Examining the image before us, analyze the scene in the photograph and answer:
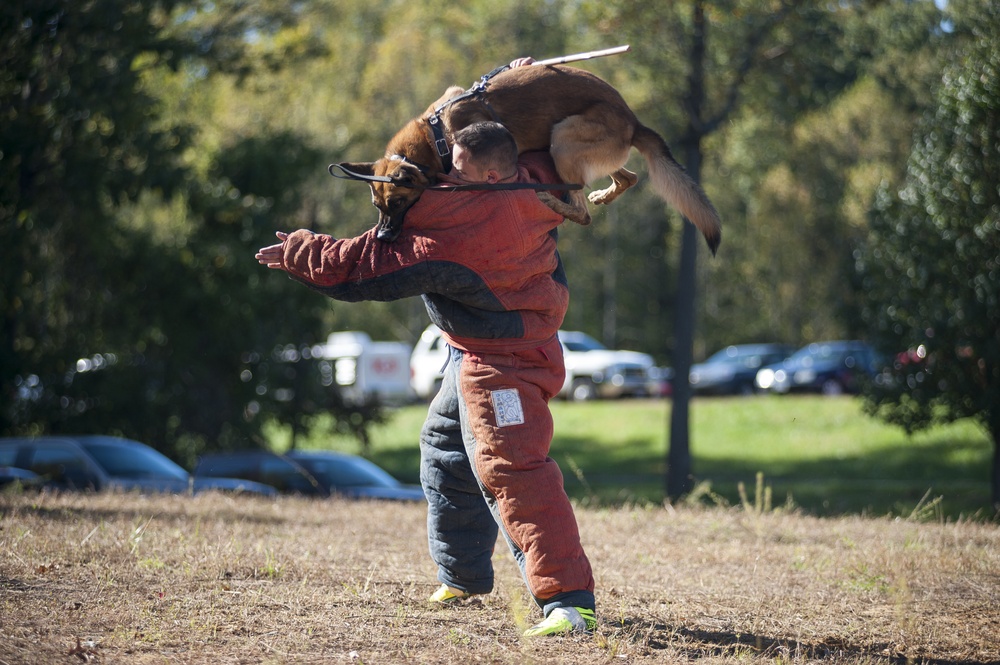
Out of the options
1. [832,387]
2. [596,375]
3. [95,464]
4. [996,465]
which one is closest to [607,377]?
[596,375]

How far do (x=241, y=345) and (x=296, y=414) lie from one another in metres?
1.68

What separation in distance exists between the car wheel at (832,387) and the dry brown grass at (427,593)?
76.0ft

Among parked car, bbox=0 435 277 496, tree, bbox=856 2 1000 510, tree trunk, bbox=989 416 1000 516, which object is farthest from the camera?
tree trunk, bbox=989 416 1000 516

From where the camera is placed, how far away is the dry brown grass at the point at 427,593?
3607 mm

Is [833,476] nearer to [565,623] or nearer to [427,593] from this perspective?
[427,593]

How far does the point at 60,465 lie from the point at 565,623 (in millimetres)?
9057

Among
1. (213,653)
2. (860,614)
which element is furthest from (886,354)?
(213,653)

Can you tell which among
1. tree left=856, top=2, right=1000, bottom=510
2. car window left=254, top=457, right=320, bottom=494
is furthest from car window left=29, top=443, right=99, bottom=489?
tree left=856, top=2, right=1000, bottom=510

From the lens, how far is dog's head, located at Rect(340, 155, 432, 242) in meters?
3.84

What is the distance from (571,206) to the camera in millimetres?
4117

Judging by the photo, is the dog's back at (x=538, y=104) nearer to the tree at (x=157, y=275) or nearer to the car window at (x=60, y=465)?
the car window at (x=60, y=465)

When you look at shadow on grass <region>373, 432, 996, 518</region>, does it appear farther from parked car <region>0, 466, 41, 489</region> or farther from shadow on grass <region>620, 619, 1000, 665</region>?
shadow on grass <region>620, 619, 1000, 665</region>

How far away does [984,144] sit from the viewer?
516 inches

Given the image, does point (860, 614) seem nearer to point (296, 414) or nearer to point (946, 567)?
point (946, 567)
